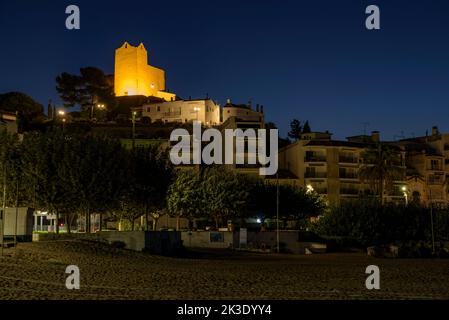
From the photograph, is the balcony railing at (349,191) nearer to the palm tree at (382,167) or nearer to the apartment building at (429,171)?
the apartment building at (429,171)

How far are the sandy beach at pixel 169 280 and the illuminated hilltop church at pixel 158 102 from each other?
110 m

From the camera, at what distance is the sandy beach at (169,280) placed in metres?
18.8

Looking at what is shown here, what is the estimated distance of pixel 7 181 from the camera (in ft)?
142

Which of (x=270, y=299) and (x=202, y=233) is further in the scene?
(x=202, y=233)

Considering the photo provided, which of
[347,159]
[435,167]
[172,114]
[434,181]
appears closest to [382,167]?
[347,159]

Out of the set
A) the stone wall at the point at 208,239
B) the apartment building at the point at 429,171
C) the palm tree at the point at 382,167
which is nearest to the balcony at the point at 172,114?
the apartment building at the point at 429,171

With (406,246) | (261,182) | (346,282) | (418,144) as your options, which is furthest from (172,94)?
(346,282)

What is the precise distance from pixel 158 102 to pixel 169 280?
130 meters

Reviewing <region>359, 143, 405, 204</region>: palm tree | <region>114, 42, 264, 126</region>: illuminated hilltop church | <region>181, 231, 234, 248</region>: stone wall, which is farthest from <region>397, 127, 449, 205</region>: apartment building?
<region>181, 231, 234, 248</region>: stone wall

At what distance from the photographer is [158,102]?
151500mm

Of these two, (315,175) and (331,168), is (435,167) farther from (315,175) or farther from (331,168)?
(315,175)

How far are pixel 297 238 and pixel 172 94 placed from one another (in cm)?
12205

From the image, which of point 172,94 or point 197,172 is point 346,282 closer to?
point 197,172
